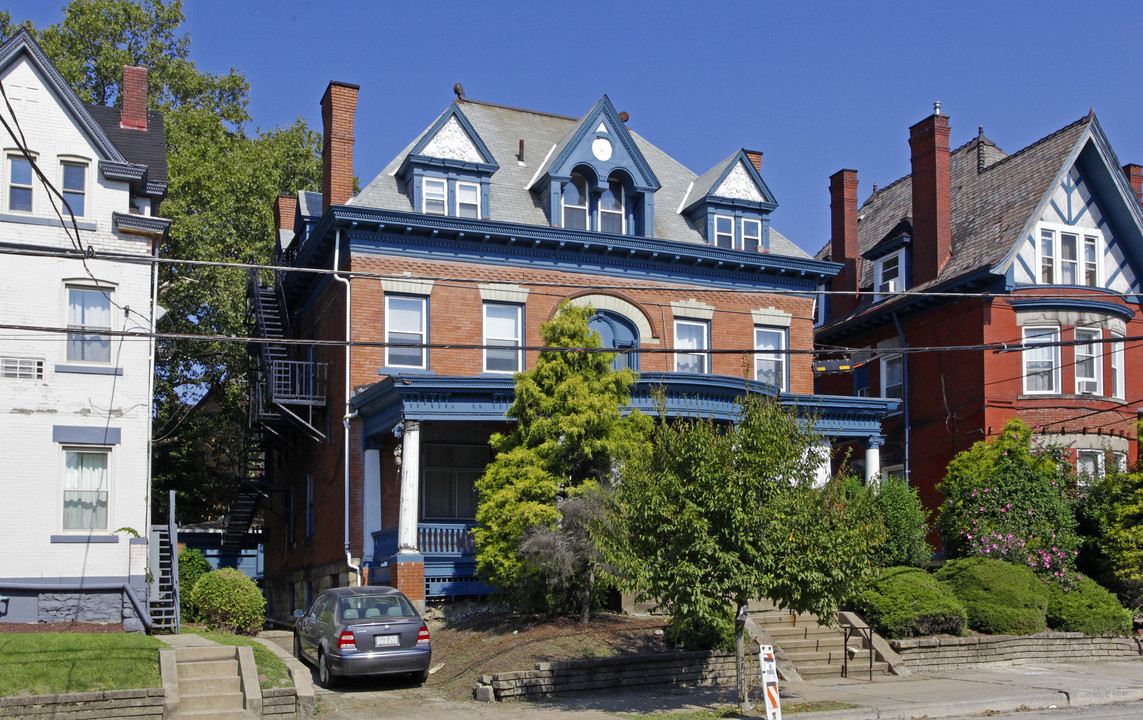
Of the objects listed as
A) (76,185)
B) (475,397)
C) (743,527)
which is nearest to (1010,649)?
(743,527)

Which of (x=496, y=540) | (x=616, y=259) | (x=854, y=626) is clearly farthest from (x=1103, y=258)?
(x=496, y=540)

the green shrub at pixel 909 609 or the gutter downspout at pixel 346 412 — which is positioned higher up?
the gutter downspout at pixel 346 412

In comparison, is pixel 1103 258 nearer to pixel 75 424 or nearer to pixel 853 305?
pixel 853 305

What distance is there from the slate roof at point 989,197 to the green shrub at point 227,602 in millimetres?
20628

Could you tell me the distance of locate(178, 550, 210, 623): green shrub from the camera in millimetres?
23445

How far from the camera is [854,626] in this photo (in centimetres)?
2020

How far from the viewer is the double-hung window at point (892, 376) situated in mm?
34062

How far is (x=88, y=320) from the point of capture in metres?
23.9

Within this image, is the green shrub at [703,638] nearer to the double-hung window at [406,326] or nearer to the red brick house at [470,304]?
the red brick house at [470,304]

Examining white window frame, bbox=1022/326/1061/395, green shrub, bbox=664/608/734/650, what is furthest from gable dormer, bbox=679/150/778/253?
green shrub, bbox=664/608/734/650

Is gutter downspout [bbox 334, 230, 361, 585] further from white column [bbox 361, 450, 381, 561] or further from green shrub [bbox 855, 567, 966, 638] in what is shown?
green shrub [bbox 855, 567, 966, 638]

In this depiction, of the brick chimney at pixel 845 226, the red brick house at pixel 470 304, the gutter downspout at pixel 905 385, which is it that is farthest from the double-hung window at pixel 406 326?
the brick chimney at pixel 845 226

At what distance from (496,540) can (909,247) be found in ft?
62.9

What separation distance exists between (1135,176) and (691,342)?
645 inches
